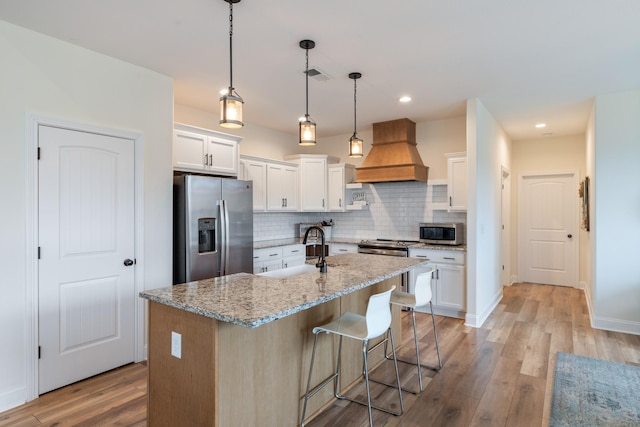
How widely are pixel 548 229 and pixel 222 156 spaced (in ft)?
19.1

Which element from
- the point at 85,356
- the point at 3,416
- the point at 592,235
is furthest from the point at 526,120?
the point at 3,416

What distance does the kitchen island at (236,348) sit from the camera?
1.78 meters

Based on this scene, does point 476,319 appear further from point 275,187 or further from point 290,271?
point 275,187

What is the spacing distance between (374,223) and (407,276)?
1.24 m

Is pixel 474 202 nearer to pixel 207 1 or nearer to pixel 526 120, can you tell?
pixel 526 120

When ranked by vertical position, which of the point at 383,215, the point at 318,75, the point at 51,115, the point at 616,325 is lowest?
the point at 616,325

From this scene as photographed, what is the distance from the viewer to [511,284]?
265 inches

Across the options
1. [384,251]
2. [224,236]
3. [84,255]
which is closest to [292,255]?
[384,251]

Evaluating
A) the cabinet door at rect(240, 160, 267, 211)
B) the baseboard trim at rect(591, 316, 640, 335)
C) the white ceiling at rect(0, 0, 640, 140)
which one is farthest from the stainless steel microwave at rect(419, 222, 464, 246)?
the cabinet door at rect(240, 160, 267, 211)

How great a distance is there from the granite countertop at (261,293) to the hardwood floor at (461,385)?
0.94 meters

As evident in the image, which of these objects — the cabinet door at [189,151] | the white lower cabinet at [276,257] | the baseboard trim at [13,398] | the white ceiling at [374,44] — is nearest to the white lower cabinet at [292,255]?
the white lower cabinet at [276,257]

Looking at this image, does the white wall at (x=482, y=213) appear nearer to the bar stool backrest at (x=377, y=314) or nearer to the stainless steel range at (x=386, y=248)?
the stainless steel range at (x=386, y=248)

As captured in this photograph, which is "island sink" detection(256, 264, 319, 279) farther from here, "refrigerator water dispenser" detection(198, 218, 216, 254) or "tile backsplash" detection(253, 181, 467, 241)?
"tile backsplash" detection(253, 181, 467, 241)

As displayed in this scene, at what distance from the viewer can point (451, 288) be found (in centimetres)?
468
